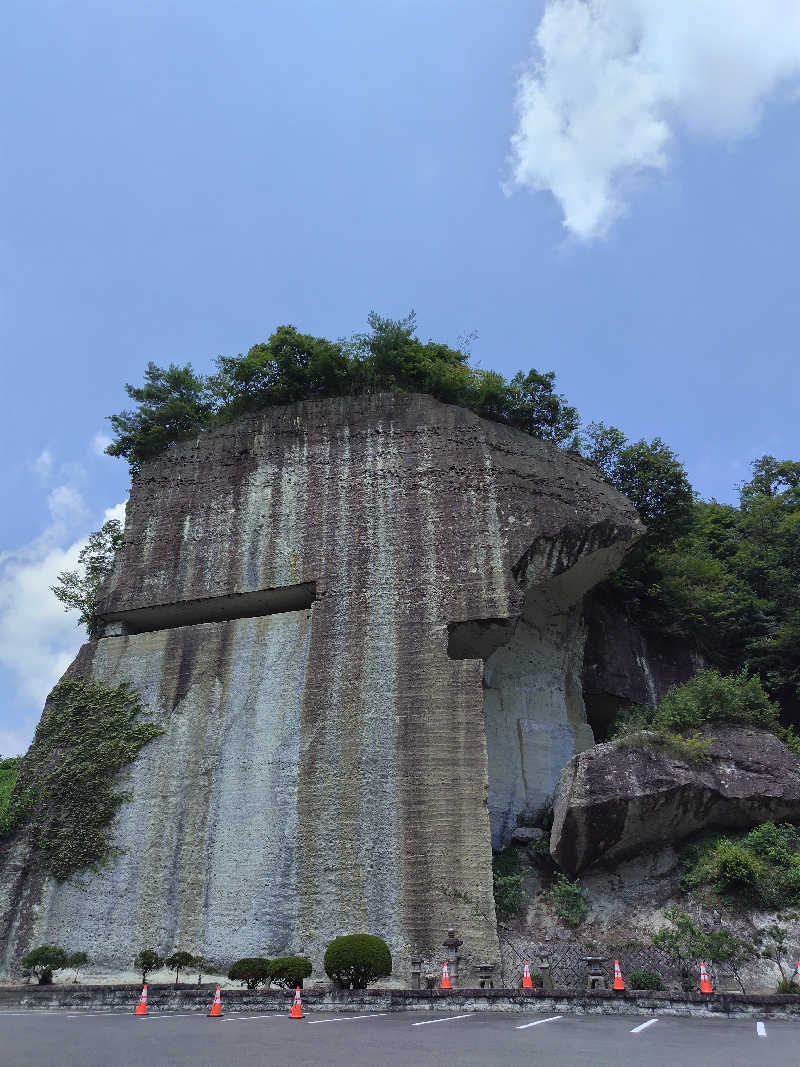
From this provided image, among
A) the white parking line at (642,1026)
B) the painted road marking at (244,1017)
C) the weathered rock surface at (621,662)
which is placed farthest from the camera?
the weathered rock surface at (621,662)

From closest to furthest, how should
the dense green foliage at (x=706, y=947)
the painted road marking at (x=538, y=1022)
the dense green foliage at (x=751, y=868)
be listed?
the painted road marking at (x=538, y=1022) → the dense green foliage at (x=706, y=947) → the dense green foliage at (x=751, y=868)

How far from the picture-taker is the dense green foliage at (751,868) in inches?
584

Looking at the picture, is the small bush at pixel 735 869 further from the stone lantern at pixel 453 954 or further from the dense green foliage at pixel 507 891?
the stone lantern at pixel 453 954

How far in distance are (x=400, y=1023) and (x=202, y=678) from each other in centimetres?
1073

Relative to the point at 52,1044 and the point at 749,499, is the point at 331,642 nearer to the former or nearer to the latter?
the point at 52,1044

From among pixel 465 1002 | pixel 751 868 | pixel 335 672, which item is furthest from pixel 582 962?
pixel 335 672

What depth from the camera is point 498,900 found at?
1653cm

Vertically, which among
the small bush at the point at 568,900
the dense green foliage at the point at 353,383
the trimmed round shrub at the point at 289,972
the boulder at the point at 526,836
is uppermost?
the dense green foliage at the point at 353,383

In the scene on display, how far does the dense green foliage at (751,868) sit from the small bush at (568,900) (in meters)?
2.04

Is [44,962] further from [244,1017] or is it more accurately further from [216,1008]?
[244,1017]

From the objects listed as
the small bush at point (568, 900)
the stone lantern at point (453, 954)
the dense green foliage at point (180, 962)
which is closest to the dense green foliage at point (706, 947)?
the small bush at point (568, 900)

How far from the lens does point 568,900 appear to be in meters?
16.4

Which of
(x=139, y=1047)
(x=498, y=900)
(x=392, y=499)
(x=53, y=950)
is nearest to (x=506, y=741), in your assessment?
(x=498, y=900)

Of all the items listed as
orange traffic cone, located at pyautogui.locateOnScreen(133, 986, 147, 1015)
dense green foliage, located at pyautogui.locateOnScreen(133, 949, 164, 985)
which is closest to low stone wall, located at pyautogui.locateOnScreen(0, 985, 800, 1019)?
orange traffic cone, located at pyautogui.locateOnScreen(133, 986, 147, 1015)
